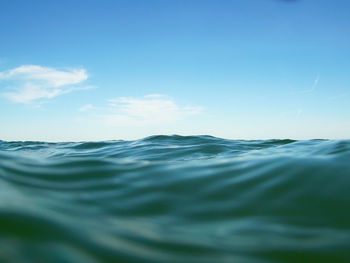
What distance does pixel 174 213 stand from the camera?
1945 mm

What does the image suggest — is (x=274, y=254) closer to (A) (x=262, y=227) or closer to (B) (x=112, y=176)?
(A) (x=262, y=227)

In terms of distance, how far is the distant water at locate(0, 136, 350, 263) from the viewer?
4.47 feet

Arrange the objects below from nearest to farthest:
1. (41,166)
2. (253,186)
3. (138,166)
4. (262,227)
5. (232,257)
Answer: (232,257) < (262,227) < (253,186) < (41,166) < (138,166)

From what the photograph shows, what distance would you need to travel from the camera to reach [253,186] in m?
2.50

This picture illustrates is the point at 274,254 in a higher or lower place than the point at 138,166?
lower

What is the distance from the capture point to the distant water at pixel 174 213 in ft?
4.47

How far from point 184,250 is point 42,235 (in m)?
0.77

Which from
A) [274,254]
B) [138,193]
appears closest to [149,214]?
[138,193]

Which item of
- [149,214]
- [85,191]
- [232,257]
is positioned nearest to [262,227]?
[232,257]

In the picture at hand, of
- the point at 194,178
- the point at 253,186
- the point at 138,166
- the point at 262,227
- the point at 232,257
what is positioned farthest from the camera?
the point at 138,166

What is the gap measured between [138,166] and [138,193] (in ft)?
3.52

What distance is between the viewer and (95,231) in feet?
5.04

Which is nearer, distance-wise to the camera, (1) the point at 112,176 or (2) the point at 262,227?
(2) the point at 262,227

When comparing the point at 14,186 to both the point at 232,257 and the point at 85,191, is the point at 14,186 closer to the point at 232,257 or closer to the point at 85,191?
the point at 85,191
